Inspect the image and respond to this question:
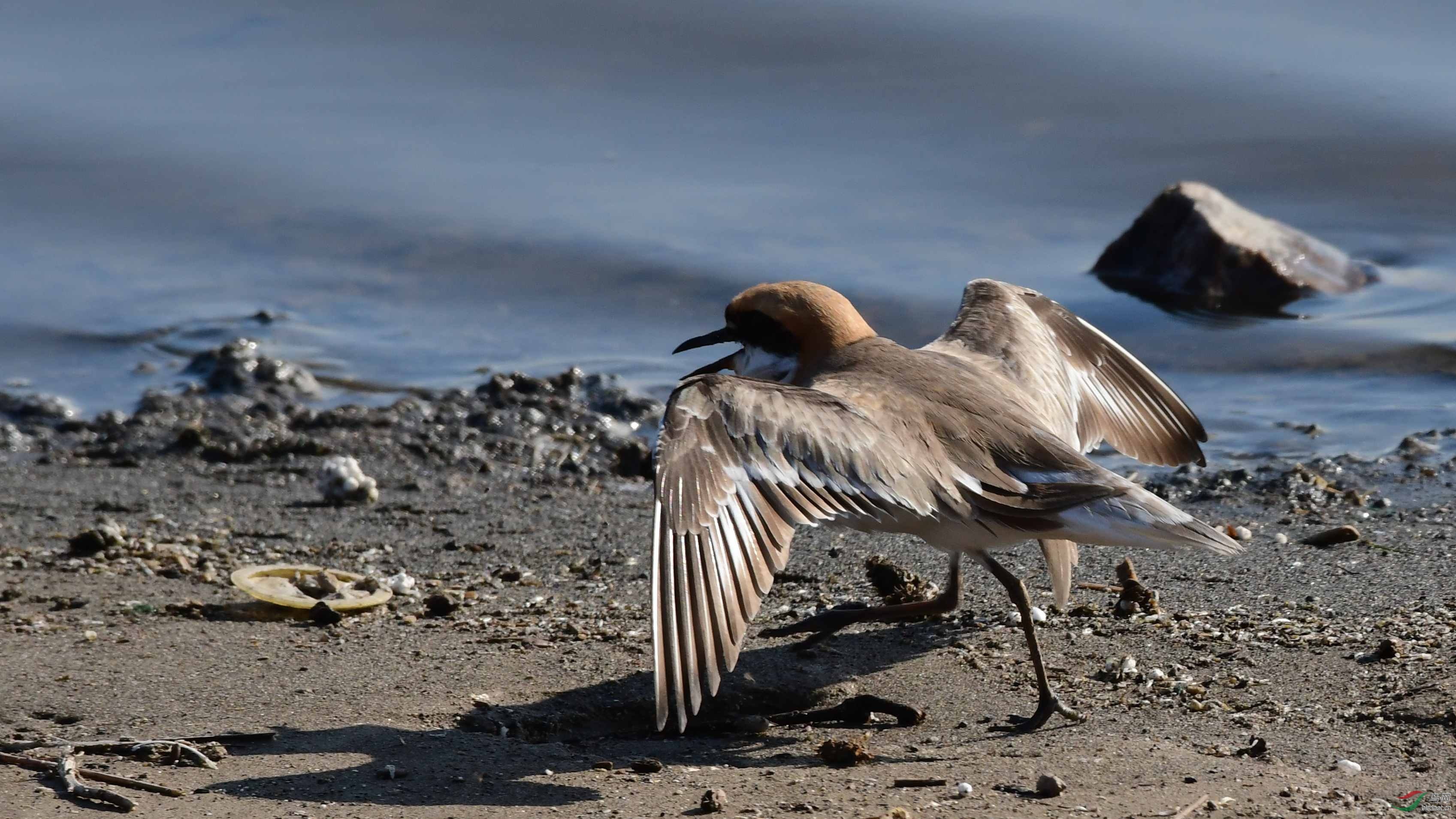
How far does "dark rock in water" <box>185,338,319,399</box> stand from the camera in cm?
944

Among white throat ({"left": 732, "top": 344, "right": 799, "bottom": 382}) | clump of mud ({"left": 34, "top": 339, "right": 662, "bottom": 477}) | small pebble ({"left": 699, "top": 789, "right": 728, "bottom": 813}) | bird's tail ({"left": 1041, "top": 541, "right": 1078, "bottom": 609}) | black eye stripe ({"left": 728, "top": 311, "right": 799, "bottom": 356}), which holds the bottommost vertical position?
small pebble ({"left": 699, "top": 789, "right": 728, "bottom": 813})

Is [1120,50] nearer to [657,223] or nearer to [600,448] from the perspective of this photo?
[657,223]

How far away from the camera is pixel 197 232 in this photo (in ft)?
39.8

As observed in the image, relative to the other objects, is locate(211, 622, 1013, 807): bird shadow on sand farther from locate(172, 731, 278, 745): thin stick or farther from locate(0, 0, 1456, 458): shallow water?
locate(0, 0, 1456, 458): shallow water

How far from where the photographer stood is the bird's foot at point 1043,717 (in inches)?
187

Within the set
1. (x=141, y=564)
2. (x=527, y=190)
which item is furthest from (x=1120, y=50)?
(x=141, y=564)

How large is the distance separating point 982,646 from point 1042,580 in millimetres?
794

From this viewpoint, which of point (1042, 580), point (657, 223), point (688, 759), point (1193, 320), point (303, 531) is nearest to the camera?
point (688, 759)

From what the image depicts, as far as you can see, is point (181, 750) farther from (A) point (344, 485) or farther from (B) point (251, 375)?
(B) point (251, 375)

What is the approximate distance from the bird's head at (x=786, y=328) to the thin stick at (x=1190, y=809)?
7.80ft

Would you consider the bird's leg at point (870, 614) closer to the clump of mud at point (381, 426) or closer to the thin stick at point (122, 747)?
the thin stick at point (122, 747)

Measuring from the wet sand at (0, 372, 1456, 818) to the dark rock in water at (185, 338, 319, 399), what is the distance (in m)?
1.59

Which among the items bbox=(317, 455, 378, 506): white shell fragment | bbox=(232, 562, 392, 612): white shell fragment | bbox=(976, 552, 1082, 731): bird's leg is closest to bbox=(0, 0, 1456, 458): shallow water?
bbox=(317, 455, 378, 506): white shell fragment

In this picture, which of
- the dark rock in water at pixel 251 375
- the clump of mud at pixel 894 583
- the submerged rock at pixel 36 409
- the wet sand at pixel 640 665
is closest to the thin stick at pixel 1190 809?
the wet sand at pixel 640 665
